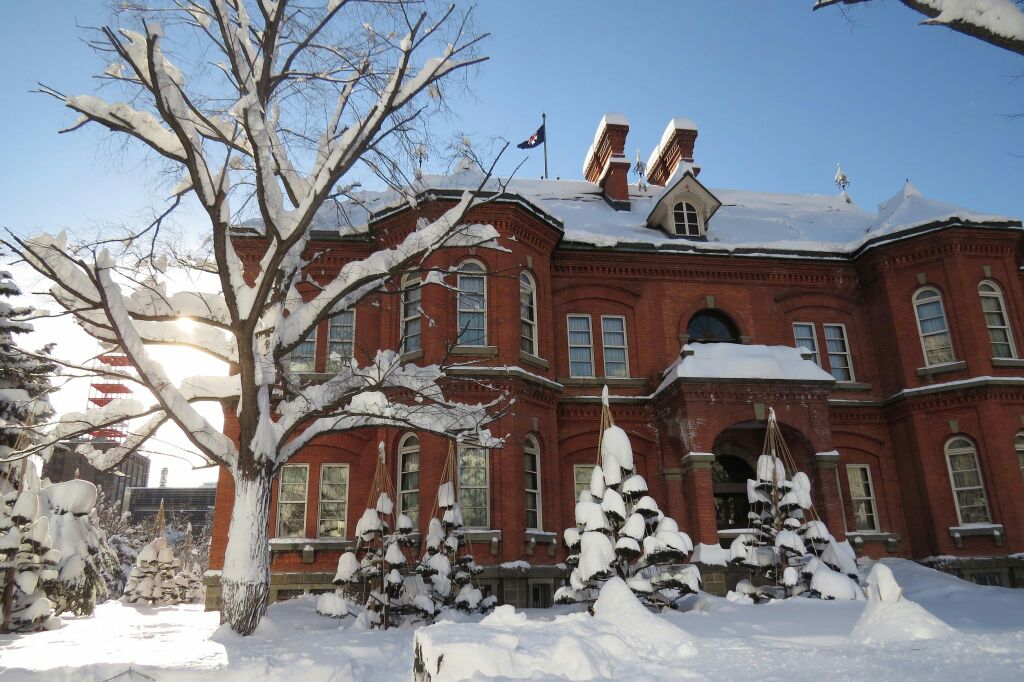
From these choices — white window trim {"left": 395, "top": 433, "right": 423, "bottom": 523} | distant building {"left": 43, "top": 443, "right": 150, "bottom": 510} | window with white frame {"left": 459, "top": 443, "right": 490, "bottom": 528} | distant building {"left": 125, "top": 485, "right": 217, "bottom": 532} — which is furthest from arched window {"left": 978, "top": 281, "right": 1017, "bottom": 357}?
distant building {"left": 125, "top": 485, "right": 217, "bottom": 532}

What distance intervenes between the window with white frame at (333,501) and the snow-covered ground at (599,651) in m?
5.92

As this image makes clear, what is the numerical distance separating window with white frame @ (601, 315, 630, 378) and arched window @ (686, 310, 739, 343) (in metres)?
1.89

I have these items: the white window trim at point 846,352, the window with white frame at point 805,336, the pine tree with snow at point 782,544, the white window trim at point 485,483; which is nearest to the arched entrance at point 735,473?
the window with white frame at point 805,336

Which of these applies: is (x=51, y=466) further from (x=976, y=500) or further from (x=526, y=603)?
(x=976, y=500)

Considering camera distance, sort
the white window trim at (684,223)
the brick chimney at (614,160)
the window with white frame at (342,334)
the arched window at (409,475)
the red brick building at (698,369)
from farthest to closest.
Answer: the brick chimney at (614,160) → the white window trim at (684,223) → the window with white frame at (342,334) → the red brick building at (698,369) → the arched window at (409,475)

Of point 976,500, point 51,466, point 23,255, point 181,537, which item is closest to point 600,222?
Answer: point 976,500

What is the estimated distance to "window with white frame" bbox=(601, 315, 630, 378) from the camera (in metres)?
18.9

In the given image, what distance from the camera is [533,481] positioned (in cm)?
1681

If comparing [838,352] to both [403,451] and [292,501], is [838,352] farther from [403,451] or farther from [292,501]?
[292,501]

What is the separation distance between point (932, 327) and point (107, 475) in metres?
73.9

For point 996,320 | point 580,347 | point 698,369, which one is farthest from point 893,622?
point 996,320

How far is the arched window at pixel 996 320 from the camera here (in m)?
18.3

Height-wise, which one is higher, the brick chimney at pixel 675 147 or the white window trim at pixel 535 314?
the brick chimney at pixel 675 147

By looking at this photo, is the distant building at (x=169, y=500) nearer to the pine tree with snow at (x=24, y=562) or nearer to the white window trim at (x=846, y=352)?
the pine tree with snow at (x=24, y=562)
